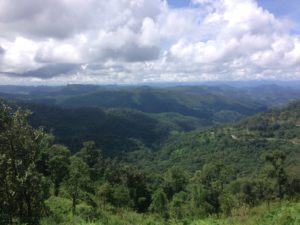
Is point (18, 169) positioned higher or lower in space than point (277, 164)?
higher

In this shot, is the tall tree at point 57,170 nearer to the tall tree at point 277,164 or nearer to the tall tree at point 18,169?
the tall tree at point 18,169

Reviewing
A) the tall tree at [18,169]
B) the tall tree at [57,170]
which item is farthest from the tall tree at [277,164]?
the tall tree at [18,169]

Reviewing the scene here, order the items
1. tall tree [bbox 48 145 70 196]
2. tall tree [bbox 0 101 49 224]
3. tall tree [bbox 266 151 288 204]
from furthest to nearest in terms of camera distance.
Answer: tall tree [bbox 48 145 70 196] < tall tree [bbox 266 151 288 204] < tall tree [bbox 0 101 49 224]

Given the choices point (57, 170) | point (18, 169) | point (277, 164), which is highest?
point (18, 169)

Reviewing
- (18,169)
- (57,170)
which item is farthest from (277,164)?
(18,169)

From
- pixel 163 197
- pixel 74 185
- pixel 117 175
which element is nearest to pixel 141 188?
pixel 117 175

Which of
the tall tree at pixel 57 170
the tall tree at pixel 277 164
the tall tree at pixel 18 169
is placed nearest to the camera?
the tall tree at pixel 18 169

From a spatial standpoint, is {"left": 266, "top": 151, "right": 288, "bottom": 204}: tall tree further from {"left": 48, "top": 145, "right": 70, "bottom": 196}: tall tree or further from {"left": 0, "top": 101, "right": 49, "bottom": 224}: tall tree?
{"left": 0, "top": 101, "right": 49, "bottom": 224}: tall tree

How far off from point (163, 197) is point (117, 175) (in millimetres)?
19690

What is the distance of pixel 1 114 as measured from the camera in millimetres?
15883

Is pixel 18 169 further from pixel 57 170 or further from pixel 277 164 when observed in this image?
pixel 277 164

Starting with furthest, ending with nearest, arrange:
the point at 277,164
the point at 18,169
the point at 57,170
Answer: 1. the point at 57,170
2. the point at 277,164
3. the point at 18,169

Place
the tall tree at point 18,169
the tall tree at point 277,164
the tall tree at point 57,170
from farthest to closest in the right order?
the tall tree at point 57,170 < the tall tree at point 277,164 < the tall tree at point 18,169

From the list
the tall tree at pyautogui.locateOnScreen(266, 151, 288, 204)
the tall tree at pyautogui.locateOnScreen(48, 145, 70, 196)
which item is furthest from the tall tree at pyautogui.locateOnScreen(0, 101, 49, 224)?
the tall tree at pyautogui.locateOnScreen(266, 151, 288, 204)
